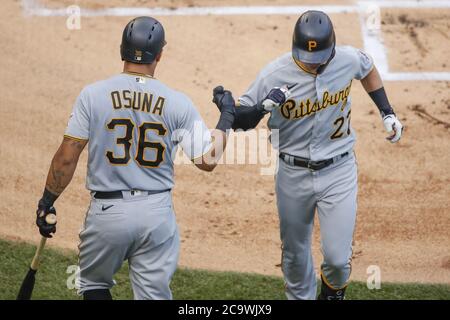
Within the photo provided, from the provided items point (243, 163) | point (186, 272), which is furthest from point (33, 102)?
point (186, 272)

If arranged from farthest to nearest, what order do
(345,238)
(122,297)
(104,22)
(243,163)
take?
(104,22)
(243,163)
(122,297)
(345,238)

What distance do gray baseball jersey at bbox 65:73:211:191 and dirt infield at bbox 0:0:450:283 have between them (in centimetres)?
239

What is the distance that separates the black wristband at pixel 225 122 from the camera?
6.90 metres

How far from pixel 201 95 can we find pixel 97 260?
4679mm

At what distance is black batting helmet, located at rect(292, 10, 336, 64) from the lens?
→ 721 cm

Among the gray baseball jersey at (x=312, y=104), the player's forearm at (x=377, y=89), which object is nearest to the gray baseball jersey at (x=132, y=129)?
the gray baseball jersey at (x=312, y=104)

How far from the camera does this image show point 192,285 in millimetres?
8320

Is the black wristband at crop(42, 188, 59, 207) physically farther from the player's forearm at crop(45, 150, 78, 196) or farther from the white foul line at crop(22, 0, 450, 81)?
the white foul line at crop(22, 0, 450, 81)

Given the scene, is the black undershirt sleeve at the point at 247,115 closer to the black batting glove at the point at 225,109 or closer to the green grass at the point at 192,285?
the black batting glove at the point at 225,109

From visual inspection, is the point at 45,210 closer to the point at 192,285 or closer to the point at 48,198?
the point at 48,198

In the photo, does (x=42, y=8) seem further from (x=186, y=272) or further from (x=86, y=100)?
(x=86, y=100)

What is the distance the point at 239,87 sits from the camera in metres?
11.1

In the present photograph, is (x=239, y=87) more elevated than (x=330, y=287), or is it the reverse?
(x=239, y=87)

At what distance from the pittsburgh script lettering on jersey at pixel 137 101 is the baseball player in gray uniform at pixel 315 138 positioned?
94 centimetres
